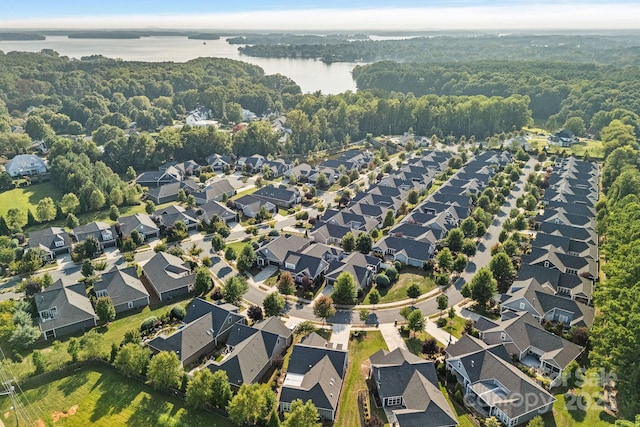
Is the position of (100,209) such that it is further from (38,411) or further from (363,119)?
(363,119)

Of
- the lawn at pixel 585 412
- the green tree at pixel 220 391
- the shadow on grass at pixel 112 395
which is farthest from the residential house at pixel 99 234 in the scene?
the lawn at pixel 585 412

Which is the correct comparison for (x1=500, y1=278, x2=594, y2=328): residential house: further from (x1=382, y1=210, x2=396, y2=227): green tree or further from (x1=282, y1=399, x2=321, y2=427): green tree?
(x1=282, y1=399, x2=321, y2=427): green tree

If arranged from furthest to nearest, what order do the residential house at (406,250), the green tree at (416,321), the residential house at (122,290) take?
the residential house at (406,250) → the residential house at (122,290) → the green tree at (416,321)

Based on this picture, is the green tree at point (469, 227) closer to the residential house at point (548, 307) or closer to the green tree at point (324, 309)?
the residential house at point (548, 307)

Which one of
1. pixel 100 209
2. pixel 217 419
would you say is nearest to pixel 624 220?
pixel 217 419

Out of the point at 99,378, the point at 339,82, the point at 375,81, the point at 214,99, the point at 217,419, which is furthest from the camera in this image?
the point at 339,82

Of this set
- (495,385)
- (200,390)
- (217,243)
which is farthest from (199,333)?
(495,385)

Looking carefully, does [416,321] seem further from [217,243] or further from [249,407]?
[217,243]
